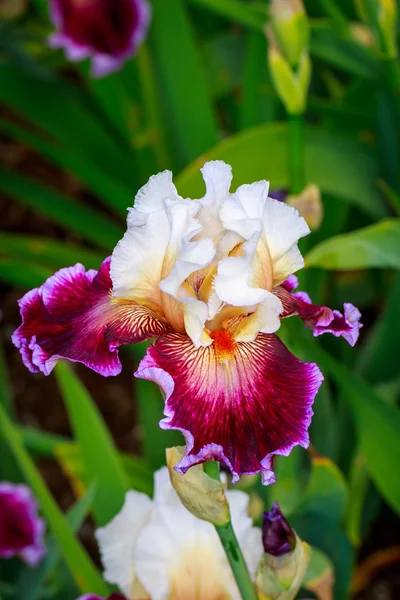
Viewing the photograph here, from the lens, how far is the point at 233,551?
498mm

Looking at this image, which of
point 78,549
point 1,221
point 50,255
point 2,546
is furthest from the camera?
point 1,221

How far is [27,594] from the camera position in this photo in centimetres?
83

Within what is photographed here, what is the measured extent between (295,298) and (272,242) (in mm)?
50

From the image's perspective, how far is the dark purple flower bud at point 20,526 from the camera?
88cm

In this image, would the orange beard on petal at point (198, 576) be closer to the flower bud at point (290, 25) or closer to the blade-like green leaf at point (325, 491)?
the blade-like green leaf at point (325, 491)

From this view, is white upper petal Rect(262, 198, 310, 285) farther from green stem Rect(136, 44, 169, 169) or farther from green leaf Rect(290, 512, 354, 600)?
green stem Rect(136, 44, 169, 169)

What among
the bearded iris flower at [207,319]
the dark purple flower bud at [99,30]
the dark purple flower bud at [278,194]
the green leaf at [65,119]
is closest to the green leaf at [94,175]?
the green leaf at [65,119]

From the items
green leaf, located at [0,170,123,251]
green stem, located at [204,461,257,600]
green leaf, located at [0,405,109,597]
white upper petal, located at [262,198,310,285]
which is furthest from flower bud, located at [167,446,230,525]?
green leaf, located at [0,170,123,251]

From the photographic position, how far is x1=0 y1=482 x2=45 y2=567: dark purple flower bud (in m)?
0.88

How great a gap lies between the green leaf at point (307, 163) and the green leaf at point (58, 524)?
1.24ft

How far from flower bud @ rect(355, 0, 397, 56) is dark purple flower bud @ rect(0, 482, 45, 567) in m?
0.65

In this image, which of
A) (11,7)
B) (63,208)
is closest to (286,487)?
(63,208)

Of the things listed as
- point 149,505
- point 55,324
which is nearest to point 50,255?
point 149,505

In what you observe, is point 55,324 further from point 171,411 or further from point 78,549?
point 78,549
